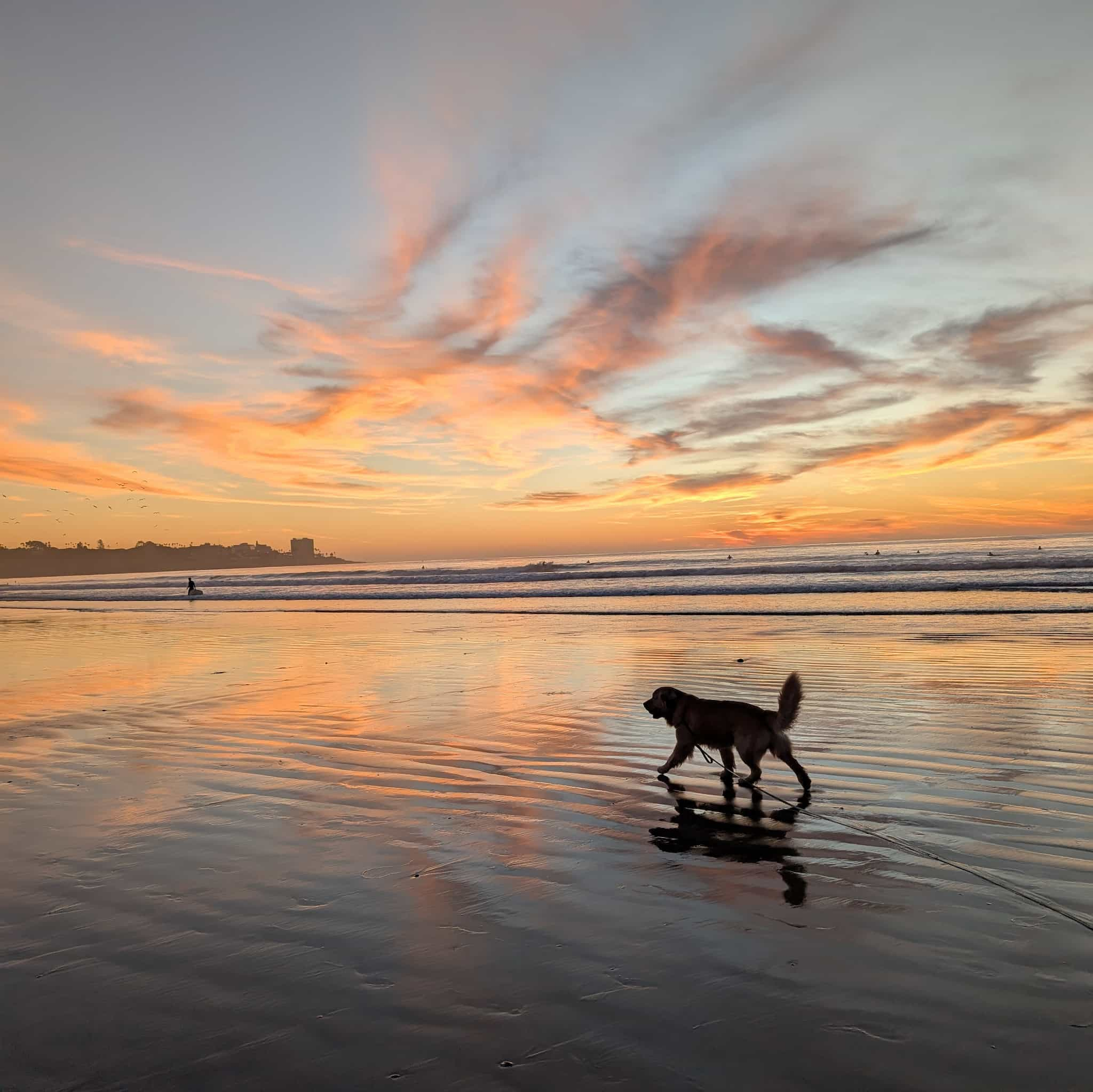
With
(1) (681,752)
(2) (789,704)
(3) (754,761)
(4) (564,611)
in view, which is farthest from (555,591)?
(2) (789,704)

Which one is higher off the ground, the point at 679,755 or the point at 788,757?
the point at 788,757

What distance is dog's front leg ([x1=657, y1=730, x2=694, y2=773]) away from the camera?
270 inches

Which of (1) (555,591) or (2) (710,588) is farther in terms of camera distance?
(1) (555,591)

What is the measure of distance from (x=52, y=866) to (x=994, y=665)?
12.5 m

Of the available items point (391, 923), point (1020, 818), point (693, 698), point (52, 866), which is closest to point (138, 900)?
point (52, 866)

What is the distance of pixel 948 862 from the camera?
4543 millimetres

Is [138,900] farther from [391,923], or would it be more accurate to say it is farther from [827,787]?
[827,787]

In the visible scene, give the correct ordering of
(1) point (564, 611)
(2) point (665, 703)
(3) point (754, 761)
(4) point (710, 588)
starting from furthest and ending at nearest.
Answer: (4) point (710, 588) < (1) point (564, 611) < (2) point (665, 703) < (3) point (754, 761)

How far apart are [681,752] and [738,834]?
5.34 ft

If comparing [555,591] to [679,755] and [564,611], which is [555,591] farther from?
[679,755]

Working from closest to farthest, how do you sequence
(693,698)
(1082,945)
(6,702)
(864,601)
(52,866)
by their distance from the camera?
(1082,945)
(52,866)
(693,698)
(6,702)
(864,601)

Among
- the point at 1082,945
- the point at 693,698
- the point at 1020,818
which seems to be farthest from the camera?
the point at 693,698

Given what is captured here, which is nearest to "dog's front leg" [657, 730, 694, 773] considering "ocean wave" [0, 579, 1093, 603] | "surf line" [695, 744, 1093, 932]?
"surf line" [695, 744, 1093, 932]

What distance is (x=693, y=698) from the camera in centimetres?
715
